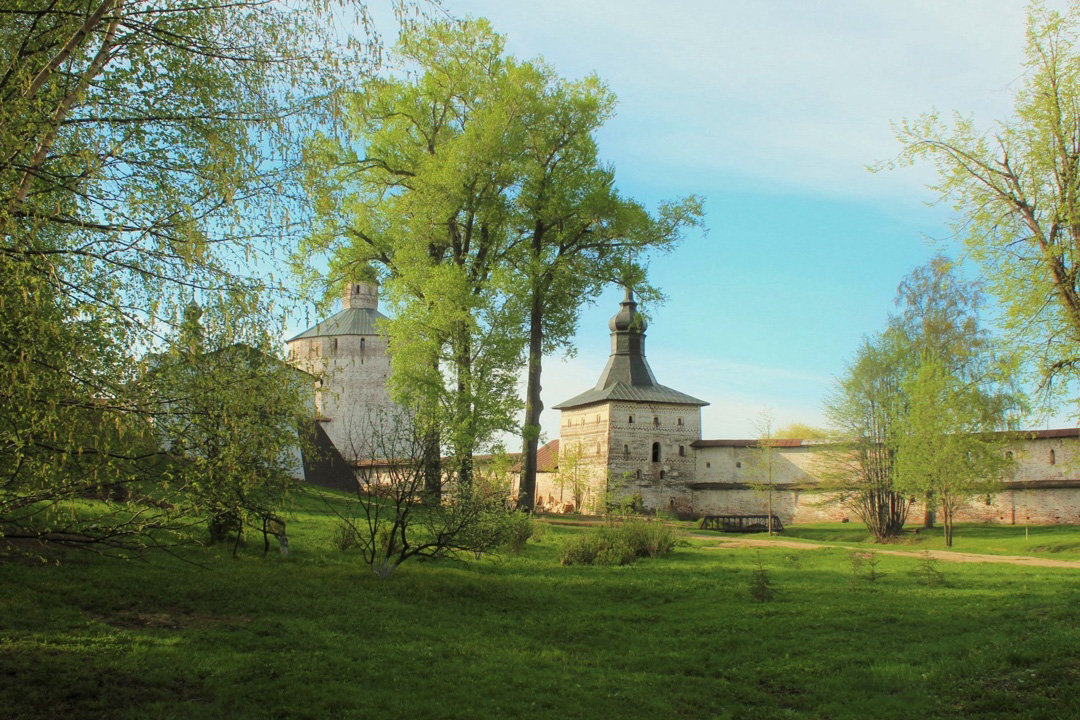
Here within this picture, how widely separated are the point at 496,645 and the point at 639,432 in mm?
35230

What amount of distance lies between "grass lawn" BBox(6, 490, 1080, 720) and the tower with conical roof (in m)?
30.1

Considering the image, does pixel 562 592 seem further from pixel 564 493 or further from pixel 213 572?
pixel 564 493

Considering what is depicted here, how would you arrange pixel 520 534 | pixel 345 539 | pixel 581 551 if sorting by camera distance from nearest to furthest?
pixel 345 539 → pixel 581 551 → pixel 520 534

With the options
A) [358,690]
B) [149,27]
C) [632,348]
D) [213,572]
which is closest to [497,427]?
[213,572]

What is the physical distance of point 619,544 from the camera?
51.0 ft

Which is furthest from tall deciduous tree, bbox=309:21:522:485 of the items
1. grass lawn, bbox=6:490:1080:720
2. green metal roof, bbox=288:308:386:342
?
green metal roof, bbox=288:308:386:342

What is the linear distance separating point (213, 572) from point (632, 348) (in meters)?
36.7

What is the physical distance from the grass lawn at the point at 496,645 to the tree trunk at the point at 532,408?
7976 mm

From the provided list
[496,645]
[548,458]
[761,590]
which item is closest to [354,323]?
[548,458]

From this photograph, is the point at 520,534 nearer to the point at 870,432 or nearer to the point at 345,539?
the point at 345,539

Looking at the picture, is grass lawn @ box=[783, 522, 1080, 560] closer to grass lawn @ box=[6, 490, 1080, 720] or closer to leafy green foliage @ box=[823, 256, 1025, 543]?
leafy green foliage @ box=[823, 256, 1025, 543]

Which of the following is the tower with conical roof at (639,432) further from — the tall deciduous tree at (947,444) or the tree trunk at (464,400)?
the tree trunk at (464,400)

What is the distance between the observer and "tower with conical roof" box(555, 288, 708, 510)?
140 ft

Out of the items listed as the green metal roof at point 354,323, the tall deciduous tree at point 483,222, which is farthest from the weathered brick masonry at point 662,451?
the tall deciduous tree at point 483,222
